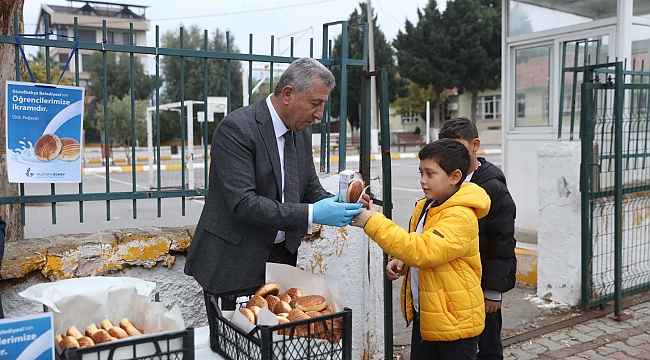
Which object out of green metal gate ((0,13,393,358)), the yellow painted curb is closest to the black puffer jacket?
green metal gate ((0,13,393,358))

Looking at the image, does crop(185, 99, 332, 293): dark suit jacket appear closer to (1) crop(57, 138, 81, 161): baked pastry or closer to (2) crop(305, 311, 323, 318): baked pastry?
(2) crop(305, 311, 323, 318): baked pastry

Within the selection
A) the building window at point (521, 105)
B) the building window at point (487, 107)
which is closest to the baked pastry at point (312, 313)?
the building window at point (521, 105)

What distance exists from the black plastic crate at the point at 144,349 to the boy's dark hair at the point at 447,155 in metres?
1.29

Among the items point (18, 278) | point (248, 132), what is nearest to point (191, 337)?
point (248, 132)

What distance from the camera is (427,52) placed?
115ft

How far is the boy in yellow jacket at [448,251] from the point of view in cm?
238

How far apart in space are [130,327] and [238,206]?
613mm

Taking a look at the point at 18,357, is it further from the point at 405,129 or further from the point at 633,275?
the point at 405,129

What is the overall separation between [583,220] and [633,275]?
1.09 m

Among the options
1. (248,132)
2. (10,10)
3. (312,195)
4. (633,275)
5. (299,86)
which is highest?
(10,10)

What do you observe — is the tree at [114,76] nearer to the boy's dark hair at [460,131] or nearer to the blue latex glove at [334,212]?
the boy's dark hair at [460,131]

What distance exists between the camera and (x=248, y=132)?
2.40 meters

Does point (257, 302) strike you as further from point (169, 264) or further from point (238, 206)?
point (169, 264)

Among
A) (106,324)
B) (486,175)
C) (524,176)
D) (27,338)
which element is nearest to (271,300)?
(106,324)
